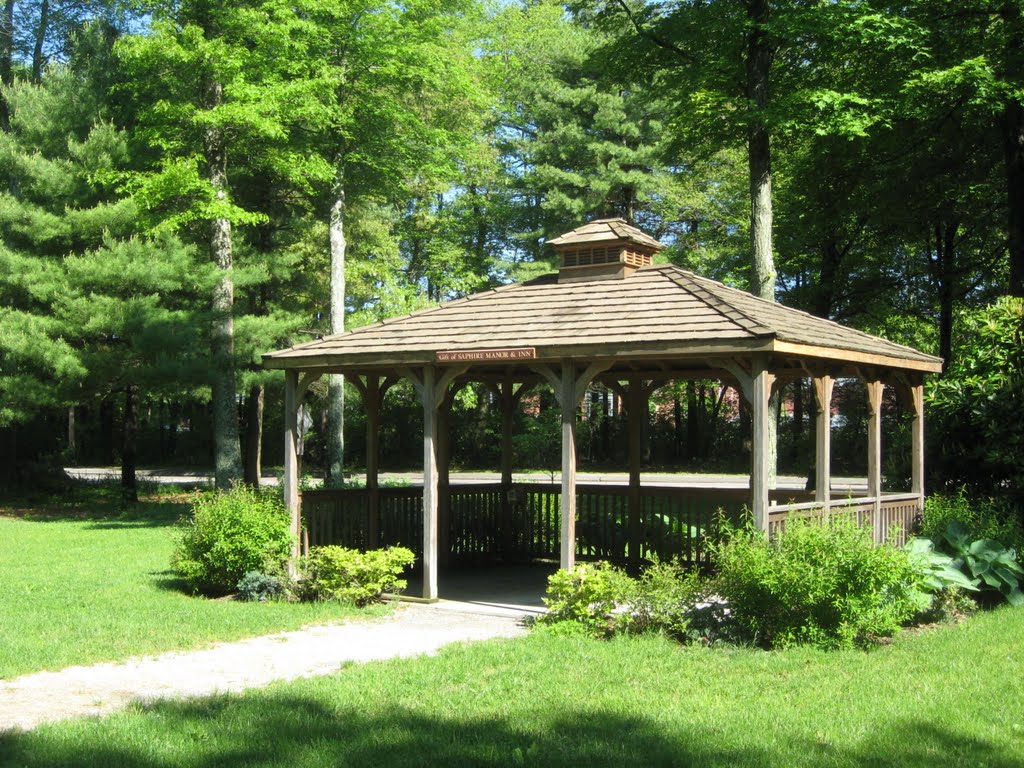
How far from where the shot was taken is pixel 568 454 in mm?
10945

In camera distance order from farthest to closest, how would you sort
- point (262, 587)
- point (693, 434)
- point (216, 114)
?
point (693, 434) → point (216, 114) → point (262, 587)

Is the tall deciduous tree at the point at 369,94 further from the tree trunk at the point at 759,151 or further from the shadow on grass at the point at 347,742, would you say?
the shadow on grass at the point at 347,742

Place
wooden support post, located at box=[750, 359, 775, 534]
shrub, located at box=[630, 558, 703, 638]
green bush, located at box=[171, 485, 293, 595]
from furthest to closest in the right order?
green bush, located at box=[171, 485, 293, 595] → wooden support post, located at box=[750, 359, 775, 534] → shrub, located at box=[630, 558, 703, 638]

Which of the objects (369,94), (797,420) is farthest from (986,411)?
(797,420)

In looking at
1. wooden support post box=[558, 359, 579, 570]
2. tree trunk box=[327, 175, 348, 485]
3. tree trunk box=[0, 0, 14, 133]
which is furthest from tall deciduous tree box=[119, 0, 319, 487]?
wooden support post box=[558, 359, 579, 570]

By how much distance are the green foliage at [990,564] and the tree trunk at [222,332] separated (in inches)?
597

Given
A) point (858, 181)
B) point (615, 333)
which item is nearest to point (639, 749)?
point (615, 333)

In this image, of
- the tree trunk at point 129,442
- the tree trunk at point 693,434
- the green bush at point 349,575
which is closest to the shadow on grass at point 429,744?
the green bush at point 349,575

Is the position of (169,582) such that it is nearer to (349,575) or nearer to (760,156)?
(349,575)

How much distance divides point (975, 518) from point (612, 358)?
547 centimetres

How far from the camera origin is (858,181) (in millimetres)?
23188

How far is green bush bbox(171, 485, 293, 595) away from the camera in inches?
469

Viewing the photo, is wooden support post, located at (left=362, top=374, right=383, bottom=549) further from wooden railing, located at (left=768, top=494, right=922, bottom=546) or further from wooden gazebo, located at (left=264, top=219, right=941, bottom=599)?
wooden railing, located at (left=768, top=494, right=922, bottom=546)

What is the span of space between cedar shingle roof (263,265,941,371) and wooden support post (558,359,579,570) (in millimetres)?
310
